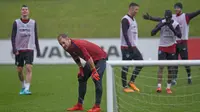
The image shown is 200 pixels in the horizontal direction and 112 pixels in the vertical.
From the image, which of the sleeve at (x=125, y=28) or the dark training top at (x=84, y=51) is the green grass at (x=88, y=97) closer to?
the dark training top at (x=84, y=51)

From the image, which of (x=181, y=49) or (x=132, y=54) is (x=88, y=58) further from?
(x=181, y=49)

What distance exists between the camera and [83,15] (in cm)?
2383

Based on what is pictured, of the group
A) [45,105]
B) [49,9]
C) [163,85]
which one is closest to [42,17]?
[49,9]

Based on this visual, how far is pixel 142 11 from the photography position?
23.3 metres

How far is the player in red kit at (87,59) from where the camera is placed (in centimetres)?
783

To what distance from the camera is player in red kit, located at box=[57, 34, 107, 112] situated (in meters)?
7.83

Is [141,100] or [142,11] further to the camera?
[142,11]

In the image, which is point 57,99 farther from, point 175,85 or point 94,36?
point 94,36

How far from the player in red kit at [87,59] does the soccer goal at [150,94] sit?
387 mm

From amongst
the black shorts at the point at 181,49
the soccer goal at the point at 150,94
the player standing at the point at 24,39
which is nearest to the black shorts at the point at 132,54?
the soccer goal at the point at 150,94

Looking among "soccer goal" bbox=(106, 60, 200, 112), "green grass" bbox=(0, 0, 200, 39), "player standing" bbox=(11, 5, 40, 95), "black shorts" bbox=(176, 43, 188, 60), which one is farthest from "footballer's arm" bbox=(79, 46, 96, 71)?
"green grass" bbox=(0, 0, 200, 39)

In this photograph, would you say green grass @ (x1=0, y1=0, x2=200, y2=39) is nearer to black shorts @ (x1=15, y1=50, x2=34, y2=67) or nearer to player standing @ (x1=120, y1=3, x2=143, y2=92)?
player standing @ (x1=120, y1=3, x2=143, y2=92)

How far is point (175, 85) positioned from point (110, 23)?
40.6 feet

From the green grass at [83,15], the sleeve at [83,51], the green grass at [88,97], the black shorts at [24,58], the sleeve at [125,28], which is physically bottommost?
the green grass at [88,97]
